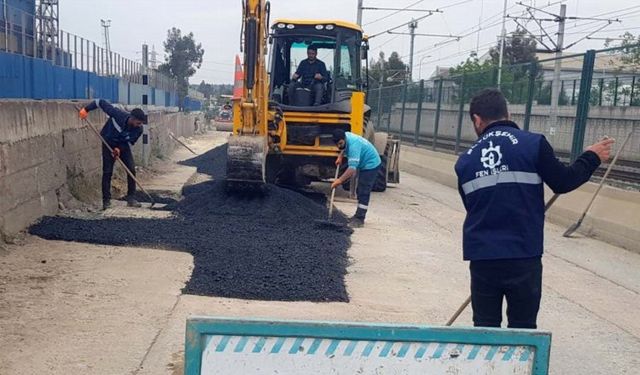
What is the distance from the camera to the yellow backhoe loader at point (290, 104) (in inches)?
450

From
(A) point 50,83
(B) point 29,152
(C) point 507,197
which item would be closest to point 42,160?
(B) point 29,152

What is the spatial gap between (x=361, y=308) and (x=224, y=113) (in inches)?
2148

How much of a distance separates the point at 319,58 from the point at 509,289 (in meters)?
10.8

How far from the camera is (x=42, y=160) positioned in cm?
957

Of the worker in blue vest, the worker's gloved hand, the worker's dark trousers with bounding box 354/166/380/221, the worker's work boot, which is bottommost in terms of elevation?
the worker's work boot

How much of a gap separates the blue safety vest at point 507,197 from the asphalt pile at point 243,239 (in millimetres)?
2870

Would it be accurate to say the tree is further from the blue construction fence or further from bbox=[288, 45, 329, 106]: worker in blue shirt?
bbox=[288, 45, 329, 106]: worker in blue shirt

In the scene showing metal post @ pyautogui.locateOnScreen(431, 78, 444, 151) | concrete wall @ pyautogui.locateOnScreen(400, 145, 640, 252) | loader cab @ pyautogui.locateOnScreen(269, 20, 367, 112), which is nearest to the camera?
concrete wall @ pyautogui.locateOnScreen(400, 145, 640, 252)

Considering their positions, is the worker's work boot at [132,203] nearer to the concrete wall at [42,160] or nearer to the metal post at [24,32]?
the concrete wall at [42,160]

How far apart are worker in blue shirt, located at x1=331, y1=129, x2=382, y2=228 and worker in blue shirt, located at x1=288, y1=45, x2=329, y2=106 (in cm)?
314

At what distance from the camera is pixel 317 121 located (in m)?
13.5

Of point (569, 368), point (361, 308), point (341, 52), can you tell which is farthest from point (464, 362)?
point (341, 52)

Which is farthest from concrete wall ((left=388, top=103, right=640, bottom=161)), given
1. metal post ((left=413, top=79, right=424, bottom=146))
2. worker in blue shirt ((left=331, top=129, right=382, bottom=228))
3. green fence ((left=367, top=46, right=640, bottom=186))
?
metal post ((left=413, top=79, right=424, bottom=146))

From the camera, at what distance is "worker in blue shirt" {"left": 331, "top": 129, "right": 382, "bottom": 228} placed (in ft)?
35.3
